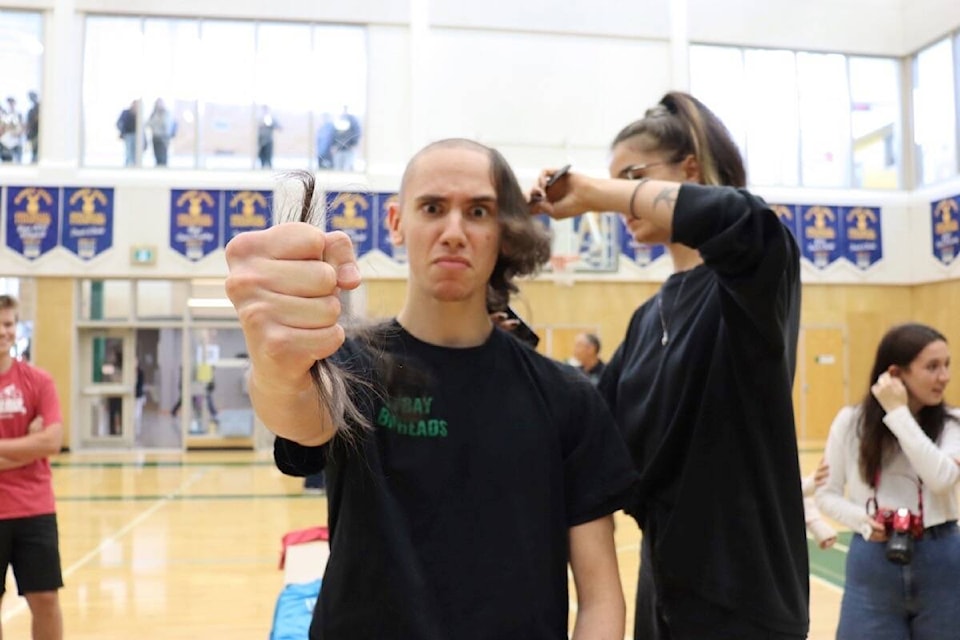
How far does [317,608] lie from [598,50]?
54.9 feet

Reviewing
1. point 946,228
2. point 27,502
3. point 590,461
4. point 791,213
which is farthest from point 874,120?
point 590,461

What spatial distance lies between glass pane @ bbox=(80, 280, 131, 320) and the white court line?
5290 millimetres

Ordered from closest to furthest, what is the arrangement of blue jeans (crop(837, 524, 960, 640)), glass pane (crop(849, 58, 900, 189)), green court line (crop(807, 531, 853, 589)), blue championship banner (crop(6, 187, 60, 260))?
blue jeans (crop(837, 524, 960, 640)), green court line (crop(807, 531, 853, 589)), blue championship banner (crop(6, 187, 60, 260)), glass pane (crop(849, 58, 900, 189))

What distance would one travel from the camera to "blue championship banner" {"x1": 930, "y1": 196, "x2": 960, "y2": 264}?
15867mm

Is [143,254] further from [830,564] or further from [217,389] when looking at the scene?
[830,564]

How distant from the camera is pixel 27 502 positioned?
4.05 meters

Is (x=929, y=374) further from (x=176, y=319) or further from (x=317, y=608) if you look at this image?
(x=176, y=319)

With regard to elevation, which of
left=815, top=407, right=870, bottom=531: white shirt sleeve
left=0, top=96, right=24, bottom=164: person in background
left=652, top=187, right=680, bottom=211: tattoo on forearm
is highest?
left=0, top=96, right=24, bottom=164: person in background

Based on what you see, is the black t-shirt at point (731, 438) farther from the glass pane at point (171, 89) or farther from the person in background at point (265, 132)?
the glass pane at point (171, 89)

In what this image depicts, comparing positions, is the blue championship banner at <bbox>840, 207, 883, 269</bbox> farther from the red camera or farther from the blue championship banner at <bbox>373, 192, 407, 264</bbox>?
the red camera

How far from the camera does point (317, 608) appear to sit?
1412 mm

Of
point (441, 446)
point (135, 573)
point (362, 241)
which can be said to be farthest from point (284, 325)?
point (362, 241)

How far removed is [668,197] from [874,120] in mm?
18358

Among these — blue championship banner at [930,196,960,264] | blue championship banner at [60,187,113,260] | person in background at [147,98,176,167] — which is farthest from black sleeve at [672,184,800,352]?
blue championship banner at [930,196,960,264]
